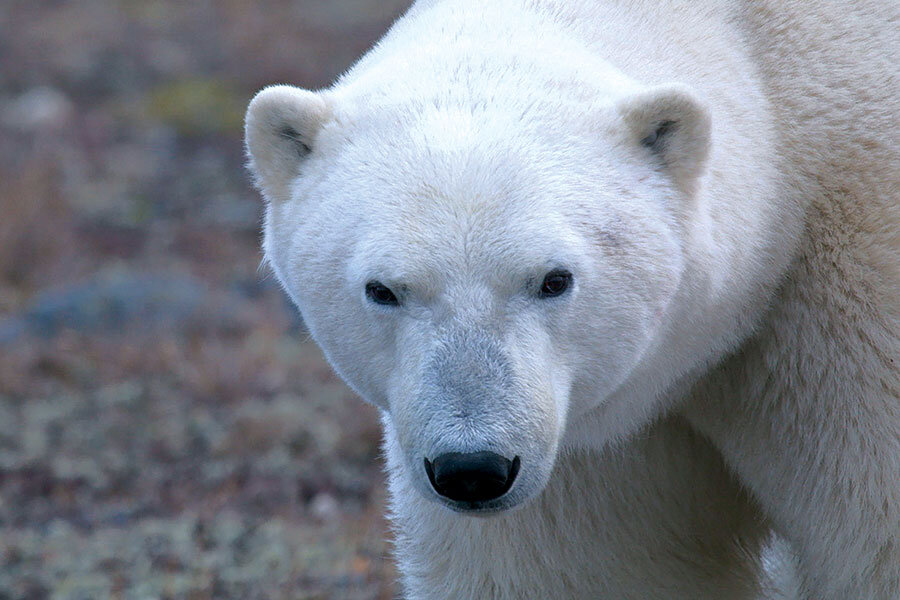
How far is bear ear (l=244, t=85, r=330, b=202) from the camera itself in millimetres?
2646

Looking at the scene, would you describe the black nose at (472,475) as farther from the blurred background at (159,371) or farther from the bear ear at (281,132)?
the blurred background at (159,371)

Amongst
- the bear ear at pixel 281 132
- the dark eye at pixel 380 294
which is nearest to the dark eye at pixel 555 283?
the dark eye at pixel 380 294

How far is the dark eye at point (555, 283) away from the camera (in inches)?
93.9

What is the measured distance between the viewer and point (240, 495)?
18.0ft

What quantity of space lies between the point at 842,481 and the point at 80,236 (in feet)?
26.2

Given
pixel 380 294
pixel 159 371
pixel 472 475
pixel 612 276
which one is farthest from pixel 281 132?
pixel 159 371

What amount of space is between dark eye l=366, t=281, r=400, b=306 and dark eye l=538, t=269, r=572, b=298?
27cm

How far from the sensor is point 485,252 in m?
2.34

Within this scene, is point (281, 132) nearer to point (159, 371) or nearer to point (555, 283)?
point (555, 283)

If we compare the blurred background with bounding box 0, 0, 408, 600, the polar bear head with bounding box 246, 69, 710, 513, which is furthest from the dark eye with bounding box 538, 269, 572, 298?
the blurred background with bounding box 0, 0, 408, 600

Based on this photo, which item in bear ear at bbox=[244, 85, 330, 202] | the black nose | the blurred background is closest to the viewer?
the black nose

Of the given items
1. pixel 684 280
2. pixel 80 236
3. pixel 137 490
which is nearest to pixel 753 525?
pixel 684 280

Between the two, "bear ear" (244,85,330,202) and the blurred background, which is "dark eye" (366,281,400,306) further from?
the blurred background

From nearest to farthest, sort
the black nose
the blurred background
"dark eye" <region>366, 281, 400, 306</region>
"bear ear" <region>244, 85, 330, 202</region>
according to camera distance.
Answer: the black nose
"dark eye" <region>366, 281, 400, 306</region>
"bear ear" <region>244, 85, 330, 202</region>
the blurred background
